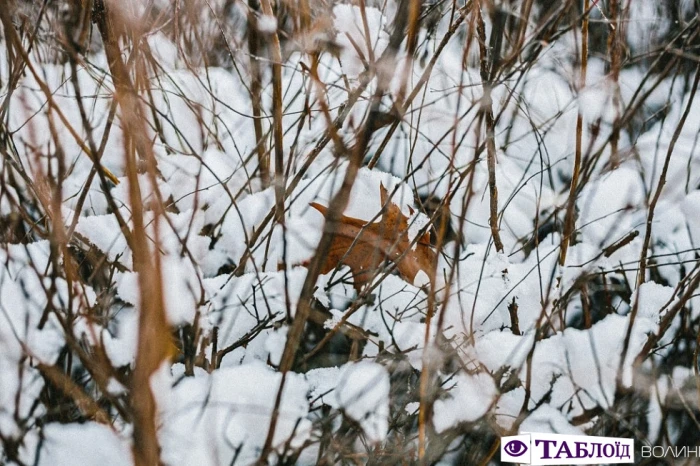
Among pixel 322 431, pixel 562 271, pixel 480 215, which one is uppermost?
pixel 480 215

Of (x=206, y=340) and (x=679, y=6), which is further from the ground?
(x=679, y=6)

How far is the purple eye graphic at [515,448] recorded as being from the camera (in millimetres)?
895

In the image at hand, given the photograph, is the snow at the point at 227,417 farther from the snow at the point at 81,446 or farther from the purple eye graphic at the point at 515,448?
the purple eye graphic at the point at 515,448

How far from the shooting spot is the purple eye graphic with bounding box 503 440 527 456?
89 cm

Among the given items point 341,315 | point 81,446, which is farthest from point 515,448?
point 81,446

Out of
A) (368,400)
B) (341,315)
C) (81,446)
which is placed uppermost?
(341,315)

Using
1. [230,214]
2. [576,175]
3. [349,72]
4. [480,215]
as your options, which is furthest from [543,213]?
[230,214]

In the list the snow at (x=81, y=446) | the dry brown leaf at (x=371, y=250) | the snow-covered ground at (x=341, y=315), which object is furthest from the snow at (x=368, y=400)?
the snow at (x=81, y=446)

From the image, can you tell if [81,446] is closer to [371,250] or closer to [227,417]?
[227,417]

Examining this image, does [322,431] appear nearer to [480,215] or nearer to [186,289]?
[186,289]

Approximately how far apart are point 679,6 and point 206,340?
5.64ft

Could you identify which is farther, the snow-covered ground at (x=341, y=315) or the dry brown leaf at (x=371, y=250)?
the dry brown leaf at (x=371, y=250)

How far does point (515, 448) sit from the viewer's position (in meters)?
0.90

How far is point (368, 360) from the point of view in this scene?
0.99 m
